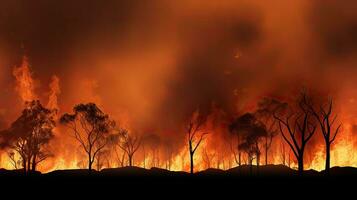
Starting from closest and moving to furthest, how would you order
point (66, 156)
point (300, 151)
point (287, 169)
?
point (300, 151) < point (287, 169) < point (66, 156)

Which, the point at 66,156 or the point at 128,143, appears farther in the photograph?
the point at 66,156

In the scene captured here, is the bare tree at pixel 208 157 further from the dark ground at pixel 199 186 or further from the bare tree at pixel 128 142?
the dark ground at pixel 199 186

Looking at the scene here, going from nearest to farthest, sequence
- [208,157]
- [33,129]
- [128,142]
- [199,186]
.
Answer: [199,186], [33,129], [128,142], [208,157]

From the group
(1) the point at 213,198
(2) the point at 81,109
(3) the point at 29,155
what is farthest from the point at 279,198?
(3) the point at 29,155

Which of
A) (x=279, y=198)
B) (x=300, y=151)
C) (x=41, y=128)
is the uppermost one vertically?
(x=41, y=128)

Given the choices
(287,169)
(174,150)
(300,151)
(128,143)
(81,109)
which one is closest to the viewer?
(300,151)

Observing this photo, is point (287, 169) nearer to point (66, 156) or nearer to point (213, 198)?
point (66, 156)

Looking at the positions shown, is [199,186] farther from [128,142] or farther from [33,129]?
[128,142]

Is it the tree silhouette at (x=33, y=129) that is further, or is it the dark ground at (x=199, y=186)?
the tree silhouette at (x=33, y=129)

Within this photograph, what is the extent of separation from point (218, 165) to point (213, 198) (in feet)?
477

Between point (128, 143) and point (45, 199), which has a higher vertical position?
point (128, 143)

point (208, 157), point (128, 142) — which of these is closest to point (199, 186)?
point (128, 142)

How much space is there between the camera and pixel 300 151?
7731cm

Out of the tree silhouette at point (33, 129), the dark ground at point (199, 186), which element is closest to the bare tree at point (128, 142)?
the tree silhouette at point (33, 129)
